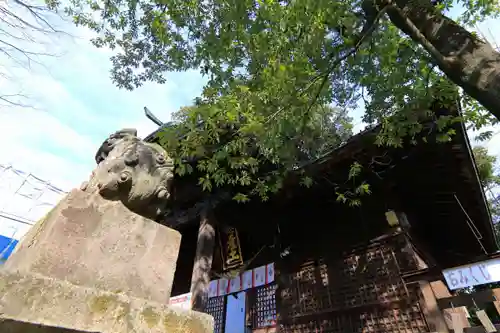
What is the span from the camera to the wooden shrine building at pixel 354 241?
184 inches

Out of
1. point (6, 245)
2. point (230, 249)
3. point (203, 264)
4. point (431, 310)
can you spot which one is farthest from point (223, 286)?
point (6, 245)

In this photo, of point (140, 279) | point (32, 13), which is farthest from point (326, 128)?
point (140, 279)

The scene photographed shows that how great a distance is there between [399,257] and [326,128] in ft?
14.1

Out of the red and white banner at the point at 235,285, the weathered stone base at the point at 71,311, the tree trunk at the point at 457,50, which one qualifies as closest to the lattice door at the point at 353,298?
the red and white banner at the point at 235,285

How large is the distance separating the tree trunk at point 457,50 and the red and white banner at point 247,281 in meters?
5.12

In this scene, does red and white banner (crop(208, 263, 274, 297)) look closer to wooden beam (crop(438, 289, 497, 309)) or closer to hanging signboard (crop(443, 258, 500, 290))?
wooden beam (crop(438, 289, 497, 309))

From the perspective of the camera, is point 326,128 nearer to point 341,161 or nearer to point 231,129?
point 341,161

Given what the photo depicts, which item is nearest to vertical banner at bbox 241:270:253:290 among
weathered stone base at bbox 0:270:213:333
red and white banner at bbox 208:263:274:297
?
red and white banner at bbox 208:263:274:297

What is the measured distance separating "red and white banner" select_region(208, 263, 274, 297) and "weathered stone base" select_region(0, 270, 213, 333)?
5500 mm

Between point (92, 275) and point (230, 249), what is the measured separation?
579cm

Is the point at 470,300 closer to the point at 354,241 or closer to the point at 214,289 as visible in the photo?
the point at 354,241

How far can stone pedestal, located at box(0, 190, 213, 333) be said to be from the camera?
90 centimetres

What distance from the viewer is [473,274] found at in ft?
14.7

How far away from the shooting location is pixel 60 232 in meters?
1.22
